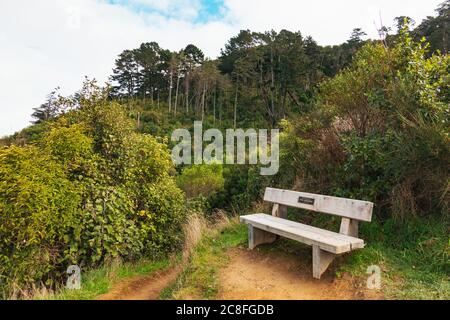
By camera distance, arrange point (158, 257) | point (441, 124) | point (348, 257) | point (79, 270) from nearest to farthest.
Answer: point (348, 257) < point (441, 124) < point (79, 270) < point (158, 257)

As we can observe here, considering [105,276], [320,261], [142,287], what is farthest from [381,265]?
[105,276]

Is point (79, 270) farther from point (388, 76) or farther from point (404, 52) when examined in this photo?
point (404, 52)

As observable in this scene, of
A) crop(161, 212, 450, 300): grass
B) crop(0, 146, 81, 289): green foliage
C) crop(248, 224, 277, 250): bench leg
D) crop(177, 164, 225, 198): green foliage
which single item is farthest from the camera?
crop(177, 164, 225, 198): green foliage

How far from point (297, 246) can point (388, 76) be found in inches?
122

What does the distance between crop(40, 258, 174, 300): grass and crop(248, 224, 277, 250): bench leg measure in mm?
1407

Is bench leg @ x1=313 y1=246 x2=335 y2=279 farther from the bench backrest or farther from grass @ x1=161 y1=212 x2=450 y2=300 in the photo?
the bench backrest

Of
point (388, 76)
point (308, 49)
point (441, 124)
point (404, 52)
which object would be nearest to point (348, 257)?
point (441, 124)

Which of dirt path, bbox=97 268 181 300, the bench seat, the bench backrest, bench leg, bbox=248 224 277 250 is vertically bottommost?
dirt path, bbox=97 268 181 300

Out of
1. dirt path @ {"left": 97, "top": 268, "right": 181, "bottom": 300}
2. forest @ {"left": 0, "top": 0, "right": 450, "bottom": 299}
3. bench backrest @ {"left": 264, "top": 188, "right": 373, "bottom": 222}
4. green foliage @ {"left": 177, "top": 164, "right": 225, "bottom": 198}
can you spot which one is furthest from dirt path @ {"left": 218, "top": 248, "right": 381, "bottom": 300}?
green foliage @ {"left": 177, "top": 164, "right": 225, "bottom": 198}

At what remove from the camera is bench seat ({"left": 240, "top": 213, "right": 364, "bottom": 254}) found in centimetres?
321

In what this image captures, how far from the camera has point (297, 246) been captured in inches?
175

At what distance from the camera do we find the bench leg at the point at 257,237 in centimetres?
464

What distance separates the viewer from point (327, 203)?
4.06m

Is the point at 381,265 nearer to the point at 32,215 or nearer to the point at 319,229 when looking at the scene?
the point at 319,229
